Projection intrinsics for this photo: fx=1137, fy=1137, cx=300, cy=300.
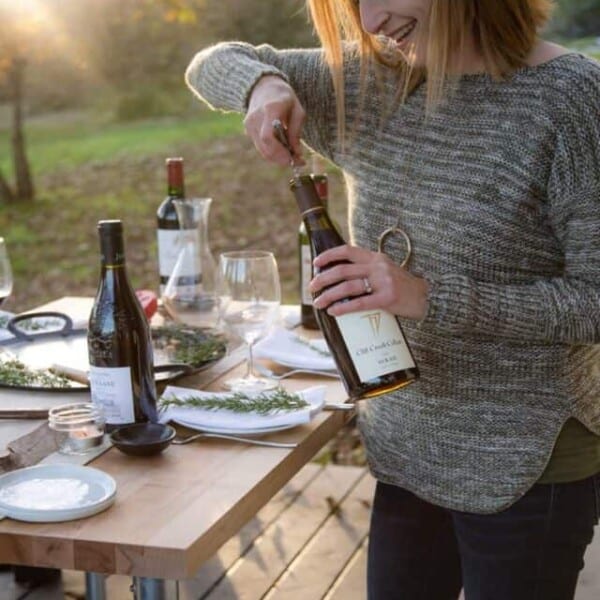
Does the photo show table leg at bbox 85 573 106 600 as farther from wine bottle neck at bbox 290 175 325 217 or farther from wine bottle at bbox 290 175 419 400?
wine bottle neck at bbox 290 175 325 217

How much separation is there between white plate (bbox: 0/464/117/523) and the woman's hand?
388mm

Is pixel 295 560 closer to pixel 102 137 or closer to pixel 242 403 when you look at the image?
pixel 242 403

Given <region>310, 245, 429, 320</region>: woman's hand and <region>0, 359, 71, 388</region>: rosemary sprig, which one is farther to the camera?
<region>0, 359, 71, 388</region>: rosemary sprig

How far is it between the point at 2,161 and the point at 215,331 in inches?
276

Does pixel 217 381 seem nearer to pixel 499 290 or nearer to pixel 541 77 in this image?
pixel 499 290

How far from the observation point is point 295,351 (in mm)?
2230

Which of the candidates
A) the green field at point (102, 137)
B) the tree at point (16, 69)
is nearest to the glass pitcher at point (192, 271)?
the tree at point (16, 69)

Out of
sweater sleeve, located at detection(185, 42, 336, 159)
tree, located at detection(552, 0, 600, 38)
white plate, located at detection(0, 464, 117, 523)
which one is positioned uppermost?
tree, located at detection(552, 0, 600, 38)

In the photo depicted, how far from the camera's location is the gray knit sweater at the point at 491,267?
1.55m

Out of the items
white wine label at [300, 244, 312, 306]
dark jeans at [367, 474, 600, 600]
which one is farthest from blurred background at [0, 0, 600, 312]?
dark jeans at [367, 474, 600, 600]

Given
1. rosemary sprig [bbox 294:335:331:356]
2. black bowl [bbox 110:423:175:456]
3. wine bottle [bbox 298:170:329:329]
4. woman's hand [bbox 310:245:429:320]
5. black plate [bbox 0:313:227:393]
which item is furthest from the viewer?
wine bottle [bbox 298:170:329:329]

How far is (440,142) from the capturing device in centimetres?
168

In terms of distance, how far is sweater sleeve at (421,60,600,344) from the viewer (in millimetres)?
1534

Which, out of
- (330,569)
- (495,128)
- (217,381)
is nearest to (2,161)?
(330,569)
